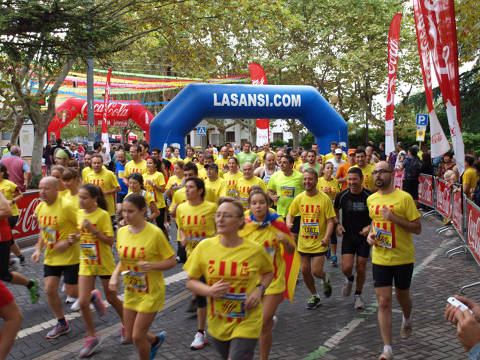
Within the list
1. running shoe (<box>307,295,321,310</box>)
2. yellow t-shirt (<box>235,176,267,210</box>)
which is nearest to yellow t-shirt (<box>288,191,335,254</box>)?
running shoe (<box>307,295,321,310</box>)

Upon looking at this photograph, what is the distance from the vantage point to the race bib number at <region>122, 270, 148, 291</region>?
15.2ft

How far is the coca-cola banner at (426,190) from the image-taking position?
15.0 m

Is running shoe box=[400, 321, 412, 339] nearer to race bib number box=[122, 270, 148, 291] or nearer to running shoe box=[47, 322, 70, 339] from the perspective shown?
race bib number box=[122, 270, 148, 291]

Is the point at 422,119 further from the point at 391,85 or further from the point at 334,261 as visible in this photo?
the point at 334,261

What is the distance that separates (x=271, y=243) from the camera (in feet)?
16.5

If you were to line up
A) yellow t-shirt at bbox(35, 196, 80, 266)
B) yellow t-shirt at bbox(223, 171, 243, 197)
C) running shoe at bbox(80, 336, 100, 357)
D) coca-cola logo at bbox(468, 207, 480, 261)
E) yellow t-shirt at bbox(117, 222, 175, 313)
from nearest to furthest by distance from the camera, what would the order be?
1. yellow t-shirt at bbox(117, 222, 175, 313)
2. running shoe at bbox(80, 336, 100, 357)
3. yellow t-shirt at bbox(35, 196, 80, 266)
4. coca-cola logo at bbox(468, 207, 480, 261)
5. yellow t-shirt at bbox(223, 171, 243, 197)

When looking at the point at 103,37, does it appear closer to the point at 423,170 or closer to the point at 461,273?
the point at 461,273

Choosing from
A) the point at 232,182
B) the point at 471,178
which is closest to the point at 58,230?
the point at 232,182

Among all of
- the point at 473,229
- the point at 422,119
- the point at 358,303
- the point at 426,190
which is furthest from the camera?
the point at 422,119

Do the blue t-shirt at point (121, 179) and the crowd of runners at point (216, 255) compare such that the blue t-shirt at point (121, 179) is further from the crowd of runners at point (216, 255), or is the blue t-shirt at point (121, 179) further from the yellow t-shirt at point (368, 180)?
the yellow t-shirt at point (368, 180)

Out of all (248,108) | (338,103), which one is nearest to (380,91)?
(338,103)

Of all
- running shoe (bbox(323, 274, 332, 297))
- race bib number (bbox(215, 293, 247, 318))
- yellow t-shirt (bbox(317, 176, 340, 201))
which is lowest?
running shoe (bbox(323, 274, 332, 297))

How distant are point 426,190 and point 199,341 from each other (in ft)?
38.6

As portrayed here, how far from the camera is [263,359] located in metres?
4.70
